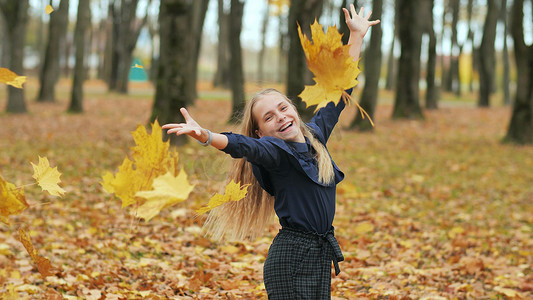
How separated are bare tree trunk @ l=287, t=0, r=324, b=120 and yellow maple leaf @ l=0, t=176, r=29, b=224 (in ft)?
25.7

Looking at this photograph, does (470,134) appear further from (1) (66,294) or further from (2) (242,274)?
(1) (66,294)

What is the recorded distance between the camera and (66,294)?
3.95 meters

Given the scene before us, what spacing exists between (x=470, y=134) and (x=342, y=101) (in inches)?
522

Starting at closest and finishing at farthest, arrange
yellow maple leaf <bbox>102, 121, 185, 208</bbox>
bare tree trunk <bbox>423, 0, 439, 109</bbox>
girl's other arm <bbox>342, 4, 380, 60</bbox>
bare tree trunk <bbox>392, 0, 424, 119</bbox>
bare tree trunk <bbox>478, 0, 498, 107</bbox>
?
1. yellow maple leaf <bbox>102, 121, 185, 208</bbox>
2. girl's other arm <bbox>342, 4, 380, 60</bbox>
3. bare tree trunk <bbox>392, 0, 424, 119</bbox>
4. bare tree trunk <bbox>423, 0, 439, 109</bbox>
5. bare tree trunk <bbox>478, 0, 498, 107</bbox>

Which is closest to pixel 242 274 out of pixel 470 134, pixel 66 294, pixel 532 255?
pixel 66 294

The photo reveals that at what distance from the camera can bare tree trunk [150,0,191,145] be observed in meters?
9.76

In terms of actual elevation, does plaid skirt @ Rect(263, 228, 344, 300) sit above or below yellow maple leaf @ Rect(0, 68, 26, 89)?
below

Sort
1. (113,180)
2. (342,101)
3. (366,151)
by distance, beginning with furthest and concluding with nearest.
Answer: (366,151), (342,101), (113,180)

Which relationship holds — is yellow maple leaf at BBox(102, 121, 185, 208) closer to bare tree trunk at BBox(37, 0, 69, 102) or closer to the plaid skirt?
the plaid skirt

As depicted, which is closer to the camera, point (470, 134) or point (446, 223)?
point (446, 223)

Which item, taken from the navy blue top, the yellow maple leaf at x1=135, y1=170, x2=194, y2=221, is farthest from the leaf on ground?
the yellow maple leaf at x1=135, y1=170, x2=194, y2=221

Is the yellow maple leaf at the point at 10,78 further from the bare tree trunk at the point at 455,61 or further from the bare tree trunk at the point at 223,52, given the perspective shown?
the bare tree trunk at the point at 455,61

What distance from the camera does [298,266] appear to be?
279 cm

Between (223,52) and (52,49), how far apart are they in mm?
13458
